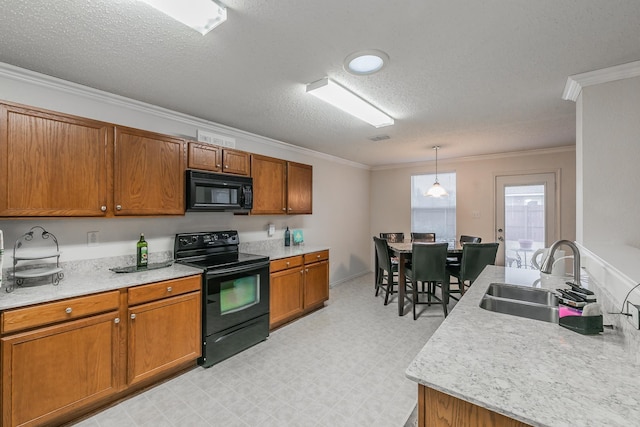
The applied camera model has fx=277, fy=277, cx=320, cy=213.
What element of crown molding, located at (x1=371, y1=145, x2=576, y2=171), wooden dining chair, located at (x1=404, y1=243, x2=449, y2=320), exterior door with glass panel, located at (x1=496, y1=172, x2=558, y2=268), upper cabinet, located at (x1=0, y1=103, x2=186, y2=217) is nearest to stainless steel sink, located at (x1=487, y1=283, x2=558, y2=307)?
wooden dining chair, located at (x1=404, y1=243, x2=449, y2=320)

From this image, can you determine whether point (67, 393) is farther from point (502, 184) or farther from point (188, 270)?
point (502, 184)

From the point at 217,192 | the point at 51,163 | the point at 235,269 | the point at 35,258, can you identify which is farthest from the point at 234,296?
the point at 51,163

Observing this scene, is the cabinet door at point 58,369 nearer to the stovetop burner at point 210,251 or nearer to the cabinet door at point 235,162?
the stovetop burner at point 210,251

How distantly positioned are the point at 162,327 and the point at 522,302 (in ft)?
8.46

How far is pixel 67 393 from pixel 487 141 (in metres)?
5.12

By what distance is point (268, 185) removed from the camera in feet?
11.6

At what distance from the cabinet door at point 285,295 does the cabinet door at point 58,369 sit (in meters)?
1.50

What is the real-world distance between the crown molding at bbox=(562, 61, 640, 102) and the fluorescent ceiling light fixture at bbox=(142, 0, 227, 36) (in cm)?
256

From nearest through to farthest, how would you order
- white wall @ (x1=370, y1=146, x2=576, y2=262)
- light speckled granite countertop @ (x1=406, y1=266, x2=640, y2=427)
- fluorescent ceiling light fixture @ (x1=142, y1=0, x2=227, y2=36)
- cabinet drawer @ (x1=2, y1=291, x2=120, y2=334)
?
light speckled granite countertop @ (x1=406, y1=266, x2=640, y2=427) → fluorescent ceiling light fixture @ (x1=142, y1=0, x2=227, y2=36) → cabinet drawer @ (x1=2, y1=291, x2=120, y2=334) → white wall @ (x1=370, y1=146, x2=576, y2=262)

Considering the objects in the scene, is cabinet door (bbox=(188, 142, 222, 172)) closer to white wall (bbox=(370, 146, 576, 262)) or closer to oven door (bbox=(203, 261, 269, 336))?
oven door (bbox=(203, 261, 269, 336))

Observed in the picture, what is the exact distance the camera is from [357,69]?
2027 millimetres

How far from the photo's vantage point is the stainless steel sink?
5.87 feet

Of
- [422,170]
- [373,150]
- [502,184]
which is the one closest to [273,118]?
[373,150]

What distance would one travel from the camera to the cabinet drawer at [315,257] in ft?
12.0
